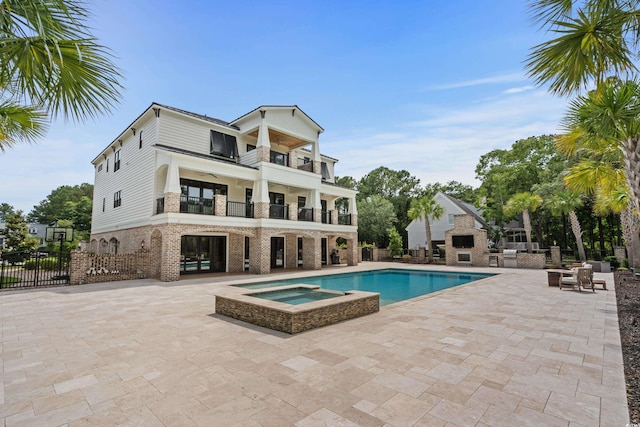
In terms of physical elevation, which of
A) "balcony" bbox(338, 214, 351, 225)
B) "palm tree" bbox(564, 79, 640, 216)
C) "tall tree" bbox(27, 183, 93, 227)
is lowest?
"balcony" bbox(338, 214, 351, 225)

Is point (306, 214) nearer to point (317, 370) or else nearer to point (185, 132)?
point (185, 132)

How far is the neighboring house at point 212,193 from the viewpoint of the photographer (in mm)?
14938

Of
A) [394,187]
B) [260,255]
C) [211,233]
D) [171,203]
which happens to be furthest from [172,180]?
[394,187]

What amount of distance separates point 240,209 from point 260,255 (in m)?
3.10

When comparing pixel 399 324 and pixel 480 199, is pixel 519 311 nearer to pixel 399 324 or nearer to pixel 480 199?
pixel 399 324

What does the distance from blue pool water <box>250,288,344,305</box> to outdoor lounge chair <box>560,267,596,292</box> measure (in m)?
8.85

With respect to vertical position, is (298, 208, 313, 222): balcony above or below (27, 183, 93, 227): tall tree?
below

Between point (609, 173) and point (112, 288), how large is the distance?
54.3 feet

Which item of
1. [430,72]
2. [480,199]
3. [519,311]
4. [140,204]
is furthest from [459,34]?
[480,199]

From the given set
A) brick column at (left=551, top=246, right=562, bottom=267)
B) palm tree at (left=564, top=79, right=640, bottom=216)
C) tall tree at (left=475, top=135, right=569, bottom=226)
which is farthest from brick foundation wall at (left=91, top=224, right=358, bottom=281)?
tall tree at (left=475, top=135, right=569, bottom=226)

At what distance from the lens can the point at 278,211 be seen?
18391 millimetres

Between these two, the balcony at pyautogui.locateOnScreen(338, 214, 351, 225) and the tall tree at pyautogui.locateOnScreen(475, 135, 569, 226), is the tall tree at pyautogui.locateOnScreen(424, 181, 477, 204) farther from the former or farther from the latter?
the balcony at pyautogui.locateOnScreen(338, 214, 351, 225)

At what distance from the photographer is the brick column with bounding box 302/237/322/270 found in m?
19.6

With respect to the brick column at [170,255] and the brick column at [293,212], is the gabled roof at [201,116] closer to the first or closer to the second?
the brick column at [293,212]
